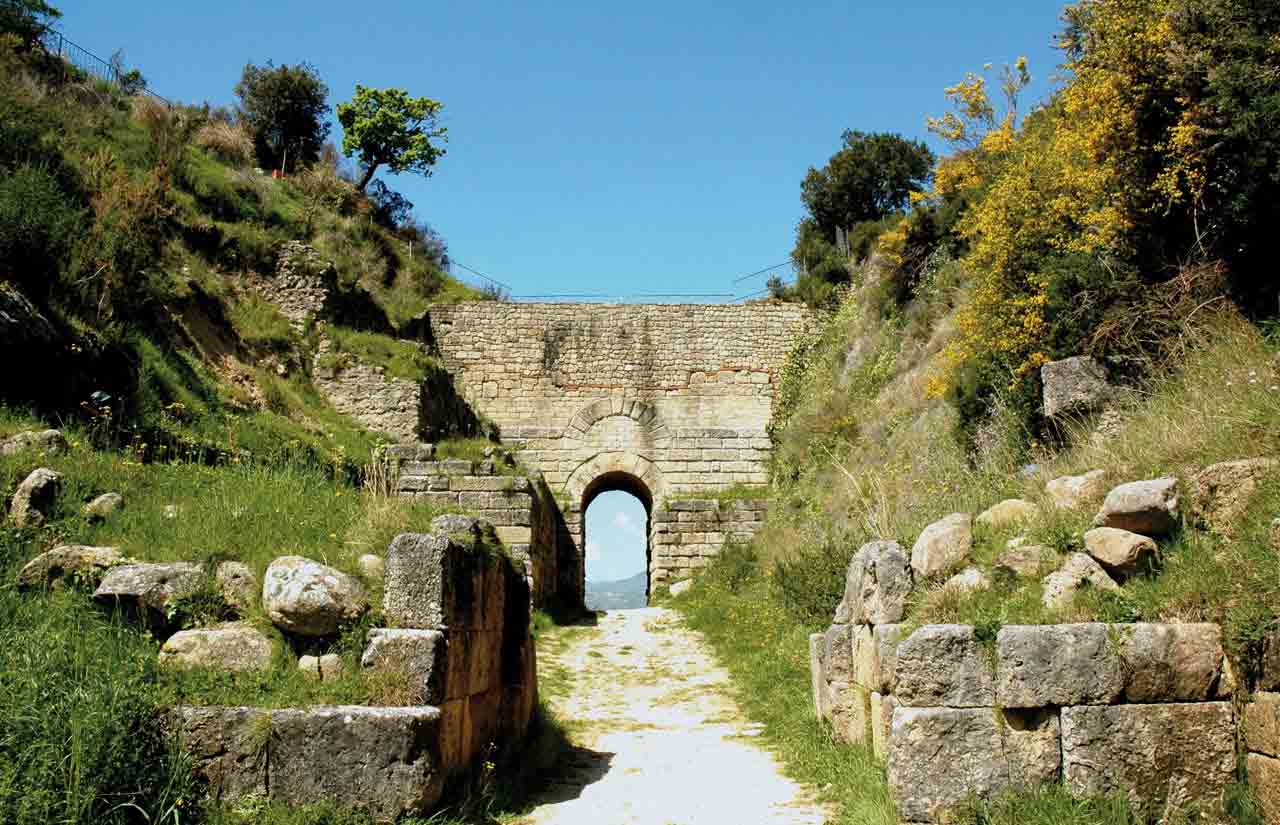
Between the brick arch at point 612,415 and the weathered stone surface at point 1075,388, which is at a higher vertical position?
the brick arch at point 612,415

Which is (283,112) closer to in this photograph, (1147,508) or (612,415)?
(612,415)

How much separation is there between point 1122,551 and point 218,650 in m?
4.90

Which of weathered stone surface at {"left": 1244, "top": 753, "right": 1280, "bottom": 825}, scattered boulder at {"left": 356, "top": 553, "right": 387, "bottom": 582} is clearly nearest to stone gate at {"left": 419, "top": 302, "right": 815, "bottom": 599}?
scattered boulder at {"left": 356, "top": 553, "right": 387, "bottom": 582}

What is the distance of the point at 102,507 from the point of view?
20.0 ft

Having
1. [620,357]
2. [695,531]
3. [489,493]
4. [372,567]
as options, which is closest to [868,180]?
[620,357]

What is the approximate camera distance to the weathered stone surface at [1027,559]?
5.64m

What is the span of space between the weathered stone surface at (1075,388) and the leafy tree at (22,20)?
1980 centimetres

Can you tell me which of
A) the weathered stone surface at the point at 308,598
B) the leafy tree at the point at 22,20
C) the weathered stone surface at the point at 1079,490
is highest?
the leafy tree at the point at 22,20

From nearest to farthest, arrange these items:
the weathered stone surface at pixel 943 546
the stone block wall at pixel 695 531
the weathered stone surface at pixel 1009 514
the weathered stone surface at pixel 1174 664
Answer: the weathered stone surface at pixel 1174 664 → the weathered stone surface at pixel 943 546 → the weathered stone surface at pixel 1009 514 → the stone block wall at pixel 695 531

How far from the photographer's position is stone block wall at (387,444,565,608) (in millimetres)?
13508

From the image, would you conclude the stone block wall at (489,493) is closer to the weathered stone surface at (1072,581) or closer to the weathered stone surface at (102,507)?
the weathered stone surface at (102,507)

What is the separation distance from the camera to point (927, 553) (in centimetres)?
654

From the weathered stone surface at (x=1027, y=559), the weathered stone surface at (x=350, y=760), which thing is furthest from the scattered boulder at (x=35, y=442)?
the weathered stone surface at (x=1027, y=559)

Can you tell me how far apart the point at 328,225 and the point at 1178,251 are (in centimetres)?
2195
